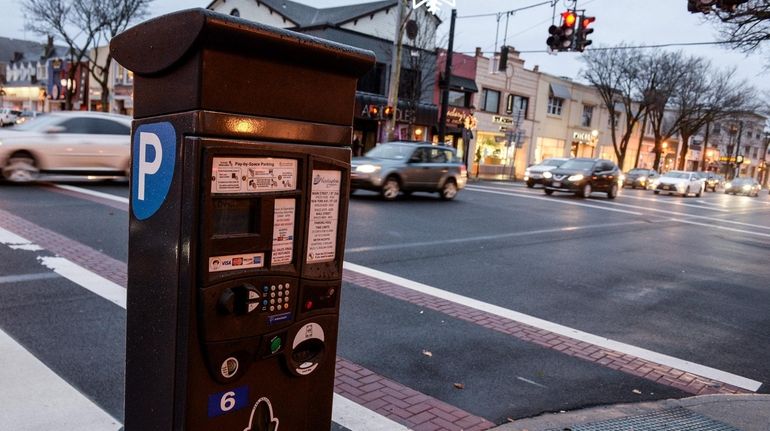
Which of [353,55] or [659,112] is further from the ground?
[659,112]

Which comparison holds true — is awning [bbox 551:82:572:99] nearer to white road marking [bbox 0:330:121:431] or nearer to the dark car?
the dark car

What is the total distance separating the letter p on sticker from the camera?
6.75ft

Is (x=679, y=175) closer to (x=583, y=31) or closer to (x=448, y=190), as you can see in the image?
(x=583, y=31)

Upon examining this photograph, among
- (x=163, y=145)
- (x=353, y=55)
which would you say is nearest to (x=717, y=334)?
(x=353, y=55)

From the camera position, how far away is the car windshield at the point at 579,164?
24000 mm

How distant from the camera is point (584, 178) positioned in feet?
75.5

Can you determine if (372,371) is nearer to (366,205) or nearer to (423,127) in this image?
(366,205)

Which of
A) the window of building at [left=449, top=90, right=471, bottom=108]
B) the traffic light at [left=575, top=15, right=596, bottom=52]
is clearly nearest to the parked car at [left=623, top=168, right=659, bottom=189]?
the window of building at [left=449, top=90, right=471, bottom=108]

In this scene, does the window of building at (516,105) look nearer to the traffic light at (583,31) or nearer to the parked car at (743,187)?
the parked car at (743,187)

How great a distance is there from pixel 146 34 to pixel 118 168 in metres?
A: 13.5

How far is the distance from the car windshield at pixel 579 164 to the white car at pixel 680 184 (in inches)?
450

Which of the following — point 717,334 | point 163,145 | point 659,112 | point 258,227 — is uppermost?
point 659,112

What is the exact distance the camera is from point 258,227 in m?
2.10

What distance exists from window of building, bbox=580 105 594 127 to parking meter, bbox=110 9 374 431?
5024cm
